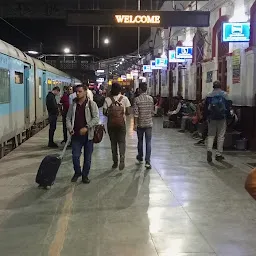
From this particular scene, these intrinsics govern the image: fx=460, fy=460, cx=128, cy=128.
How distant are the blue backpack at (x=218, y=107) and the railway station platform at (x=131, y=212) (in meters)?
1.04

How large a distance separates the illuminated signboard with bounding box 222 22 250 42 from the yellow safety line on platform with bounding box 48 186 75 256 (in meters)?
7.47

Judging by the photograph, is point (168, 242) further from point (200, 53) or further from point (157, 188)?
point (200, 53)

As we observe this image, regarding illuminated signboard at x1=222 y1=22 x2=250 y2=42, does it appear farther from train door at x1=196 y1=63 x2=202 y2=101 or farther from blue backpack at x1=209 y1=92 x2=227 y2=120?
train door at x1=196 y1=63 x2=202 y2=101

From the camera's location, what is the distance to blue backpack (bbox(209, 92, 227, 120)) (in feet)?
32.6

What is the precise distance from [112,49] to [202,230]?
4511 cm

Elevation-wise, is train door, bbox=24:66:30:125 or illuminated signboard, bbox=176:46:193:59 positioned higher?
illuminated signboard, bbox=176:46:193:59

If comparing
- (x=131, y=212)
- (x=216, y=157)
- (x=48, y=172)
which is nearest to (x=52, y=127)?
(x=216, y=157)

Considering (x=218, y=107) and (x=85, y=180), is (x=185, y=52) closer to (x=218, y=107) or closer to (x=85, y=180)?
(x=218, y=107)

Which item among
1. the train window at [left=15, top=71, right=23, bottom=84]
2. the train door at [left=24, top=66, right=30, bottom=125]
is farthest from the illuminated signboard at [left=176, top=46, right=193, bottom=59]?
the train window at [left=15, top=71, right=23, bottom=84]

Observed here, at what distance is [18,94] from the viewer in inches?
515

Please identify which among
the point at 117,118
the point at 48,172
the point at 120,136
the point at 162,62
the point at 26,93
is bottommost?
the point at 48,172

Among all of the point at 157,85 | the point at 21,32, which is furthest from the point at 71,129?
the point at 21,32

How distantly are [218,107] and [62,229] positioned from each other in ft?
18.2

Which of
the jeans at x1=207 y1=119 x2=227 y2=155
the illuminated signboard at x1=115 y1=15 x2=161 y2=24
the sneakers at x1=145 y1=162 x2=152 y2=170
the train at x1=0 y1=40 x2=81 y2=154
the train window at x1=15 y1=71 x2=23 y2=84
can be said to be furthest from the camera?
the illuminated signboard at x1=115 y1=15 x2=161 y2=24
